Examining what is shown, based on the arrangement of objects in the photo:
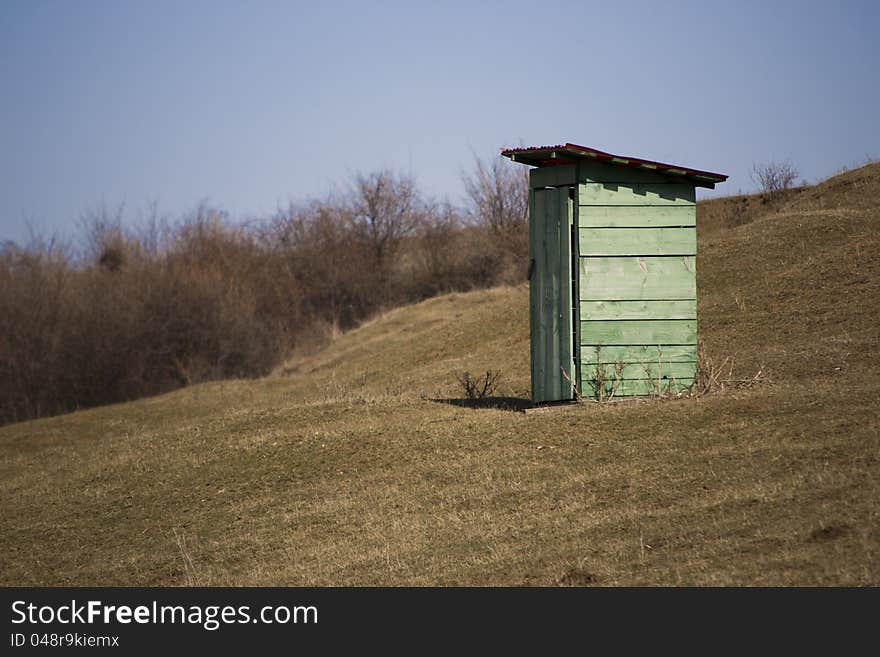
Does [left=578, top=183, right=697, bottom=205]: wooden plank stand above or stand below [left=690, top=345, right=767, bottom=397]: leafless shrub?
above

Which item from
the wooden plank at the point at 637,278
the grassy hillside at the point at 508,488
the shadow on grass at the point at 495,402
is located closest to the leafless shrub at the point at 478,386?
the shadow on grass at the point at 495,402

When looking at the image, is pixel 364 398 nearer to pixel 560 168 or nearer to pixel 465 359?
pixel 560 168

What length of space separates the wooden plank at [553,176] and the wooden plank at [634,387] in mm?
2287

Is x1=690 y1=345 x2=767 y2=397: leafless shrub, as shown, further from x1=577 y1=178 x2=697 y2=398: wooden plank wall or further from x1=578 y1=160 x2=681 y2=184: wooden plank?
x1=578 y1=160 x2=681 y2=184: wooden plank

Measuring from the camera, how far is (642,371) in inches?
430

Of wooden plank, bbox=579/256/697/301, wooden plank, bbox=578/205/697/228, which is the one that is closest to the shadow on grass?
wooden plank, bbox=579/256/697/301

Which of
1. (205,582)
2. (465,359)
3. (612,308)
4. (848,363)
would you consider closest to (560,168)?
(612,308)

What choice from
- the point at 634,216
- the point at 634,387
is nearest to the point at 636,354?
the point at 634,387

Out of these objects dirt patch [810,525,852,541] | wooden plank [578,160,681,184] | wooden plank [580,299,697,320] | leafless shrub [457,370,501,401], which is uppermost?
wooden plank [578,160,681,184]

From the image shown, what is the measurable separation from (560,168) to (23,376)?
25.4m

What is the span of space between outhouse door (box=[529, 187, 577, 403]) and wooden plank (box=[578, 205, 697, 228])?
230 millimetres

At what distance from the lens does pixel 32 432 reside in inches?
802

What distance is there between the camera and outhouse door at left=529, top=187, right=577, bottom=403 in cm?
1084

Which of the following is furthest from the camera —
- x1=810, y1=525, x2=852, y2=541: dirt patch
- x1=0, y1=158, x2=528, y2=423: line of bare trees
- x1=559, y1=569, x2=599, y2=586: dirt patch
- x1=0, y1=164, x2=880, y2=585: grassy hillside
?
x1=0, y1=158, x2=528, y2=423: line of bare trees
